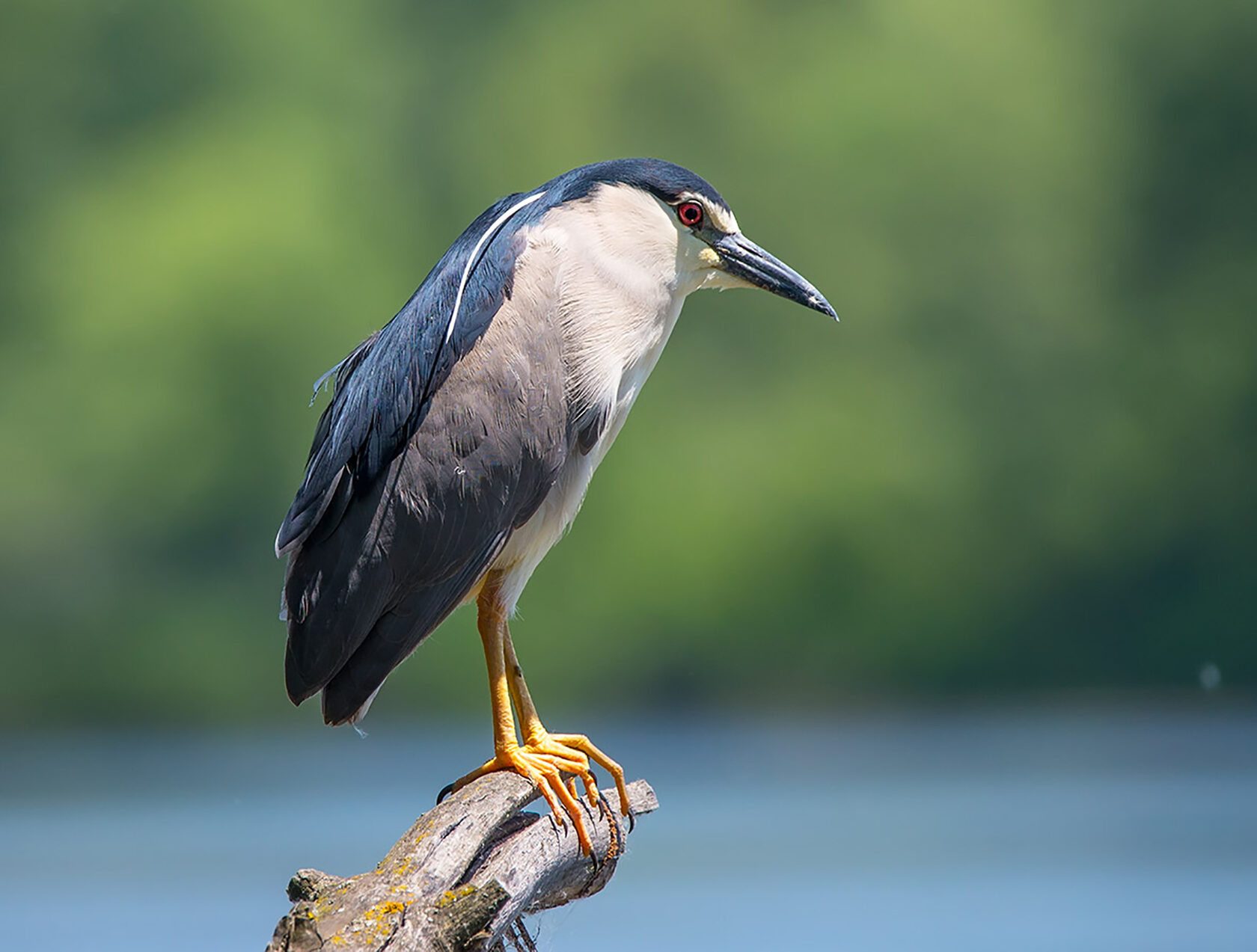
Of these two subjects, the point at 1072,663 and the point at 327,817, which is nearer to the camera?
→ the point at 327,817

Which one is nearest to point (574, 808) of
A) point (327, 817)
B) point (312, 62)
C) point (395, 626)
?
point (395, 626)

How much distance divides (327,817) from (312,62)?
678 centimetres

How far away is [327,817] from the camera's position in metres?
7.96

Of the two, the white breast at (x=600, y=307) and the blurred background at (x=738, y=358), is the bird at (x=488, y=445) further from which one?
the blurred background at (x=738, y=358)

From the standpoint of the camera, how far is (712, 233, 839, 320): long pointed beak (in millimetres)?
2480

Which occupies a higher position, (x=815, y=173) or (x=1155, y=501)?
(x=815, y=173)

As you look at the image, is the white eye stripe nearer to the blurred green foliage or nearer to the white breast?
the white breast

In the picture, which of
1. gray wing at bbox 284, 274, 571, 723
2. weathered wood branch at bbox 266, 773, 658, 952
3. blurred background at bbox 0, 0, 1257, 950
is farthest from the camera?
blurred background at bbox 0, 0, 1257, 950

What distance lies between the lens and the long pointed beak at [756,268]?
2480 mm

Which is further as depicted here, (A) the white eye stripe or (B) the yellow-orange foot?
(A) the white eye stripe

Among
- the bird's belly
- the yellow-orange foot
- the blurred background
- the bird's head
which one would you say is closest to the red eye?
the bird's head

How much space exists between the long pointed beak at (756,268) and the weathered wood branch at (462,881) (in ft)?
3.05

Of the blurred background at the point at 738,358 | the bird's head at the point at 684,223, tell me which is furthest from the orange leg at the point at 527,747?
the blurred background at the point at 738,358

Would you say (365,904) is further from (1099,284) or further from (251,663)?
(1099,284)
